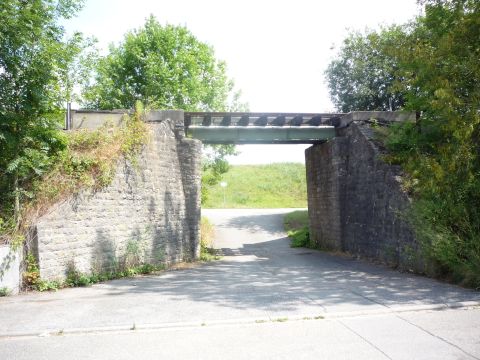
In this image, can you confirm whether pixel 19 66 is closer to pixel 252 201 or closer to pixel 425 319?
pixel 425 319

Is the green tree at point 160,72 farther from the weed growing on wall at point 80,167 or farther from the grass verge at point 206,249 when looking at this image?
the weed growing on wall at point 80,167

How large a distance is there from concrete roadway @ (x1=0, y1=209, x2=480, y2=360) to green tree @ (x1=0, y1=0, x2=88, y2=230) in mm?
2791

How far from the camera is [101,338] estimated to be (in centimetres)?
545

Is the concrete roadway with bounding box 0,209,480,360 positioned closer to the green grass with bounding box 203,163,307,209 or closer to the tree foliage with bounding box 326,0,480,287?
the tree foliage with bounding box 326,0,480,287

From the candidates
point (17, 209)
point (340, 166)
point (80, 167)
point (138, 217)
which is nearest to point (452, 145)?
point (340, 166)

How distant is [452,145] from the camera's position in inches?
364

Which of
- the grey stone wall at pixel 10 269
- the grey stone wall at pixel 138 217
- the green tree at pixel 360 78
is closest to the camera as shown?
the grey stone wall at pixel 10 269

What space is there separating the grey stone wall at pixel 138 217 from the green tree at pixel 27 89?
1.04m

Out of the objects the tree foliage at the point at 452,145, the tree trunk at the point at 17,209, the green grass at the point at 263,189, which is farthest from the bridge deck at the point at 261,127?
the green grass at the point at 263,189

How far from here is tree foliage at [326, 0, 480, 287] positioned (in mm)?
8750

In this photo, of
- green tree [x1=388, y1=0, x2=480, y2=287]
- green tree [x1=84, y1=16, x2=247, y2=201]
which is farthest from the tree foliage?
green tree [x1=84, y1=16, x2=247, y2=201]

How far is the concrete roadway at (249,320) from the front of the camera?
4863mm

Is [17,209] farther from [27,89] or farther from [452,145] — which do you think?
[452,145]

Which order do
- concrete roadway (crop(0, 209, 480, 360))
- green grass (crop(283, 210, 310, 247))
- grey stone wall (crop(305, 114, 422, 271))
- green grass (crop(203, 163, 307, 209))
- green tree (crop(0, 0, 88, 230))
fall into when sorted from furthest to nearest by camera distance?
1. green grass (crop(203, 163, 307, 209))
2. green grass (crop(283, 210, 310, 247))
3. grey stone wall (crop(305, 114, 422, 271))
4. green tree (crop(0, 0, 88, 230))
5. concrete roadway (crop(0, 209, 480, 360))
